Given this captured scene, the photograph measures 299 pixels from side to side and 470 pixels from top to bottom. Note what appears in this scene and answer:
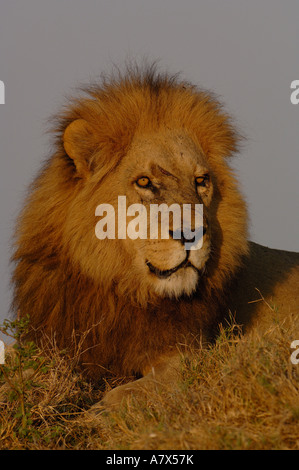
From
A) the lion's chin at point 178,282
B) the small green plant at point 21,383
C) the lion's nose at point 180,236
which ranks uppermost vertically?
the lion's nose at point 180,236

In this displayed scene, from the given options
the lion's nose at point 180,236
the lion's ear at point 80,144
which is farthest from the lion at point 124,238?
the lion's nose at point 180,236

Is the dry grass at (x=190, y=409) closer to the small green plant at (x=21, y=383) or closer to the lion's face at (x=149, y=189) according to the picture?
the small green plant at (x=21, y=383)

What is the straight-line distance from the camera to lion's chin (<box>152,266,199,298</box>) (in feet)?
15.8

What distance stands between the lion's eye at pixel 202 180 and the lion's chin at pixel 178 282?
865 millimetres

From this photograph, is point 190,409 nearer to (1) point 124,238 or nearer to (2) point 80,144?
(1) point 124,238

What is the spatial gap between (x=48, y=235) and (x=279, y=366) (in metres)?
2.15

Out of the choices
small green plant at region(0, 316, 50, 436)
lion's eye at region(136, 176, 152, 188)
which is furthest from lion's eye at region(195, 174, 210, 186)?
small green plant at region(0, 316, 50, 436)

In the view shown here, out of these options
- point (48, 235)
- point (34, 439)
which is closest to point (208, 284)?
point (48, 235)

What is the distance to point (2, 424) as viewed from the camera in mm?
4348

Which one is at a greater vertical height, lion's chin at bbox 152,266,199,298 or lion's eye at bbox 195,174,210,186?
lion's eye at bbox 195,174,210,186

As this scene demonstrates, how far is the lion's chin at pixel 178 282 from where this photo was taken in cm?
482

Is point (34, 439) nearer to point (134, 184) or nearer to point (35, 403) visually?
point (35, 403)

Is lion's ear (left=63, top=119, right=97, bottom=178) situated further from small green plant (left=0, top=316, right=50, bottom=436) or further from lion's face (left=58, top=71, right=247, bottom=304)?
small green plant (left=0, top=316, right=50, bottom=436)

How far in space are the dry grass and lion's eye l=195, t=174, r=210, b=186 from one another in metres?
1.18
